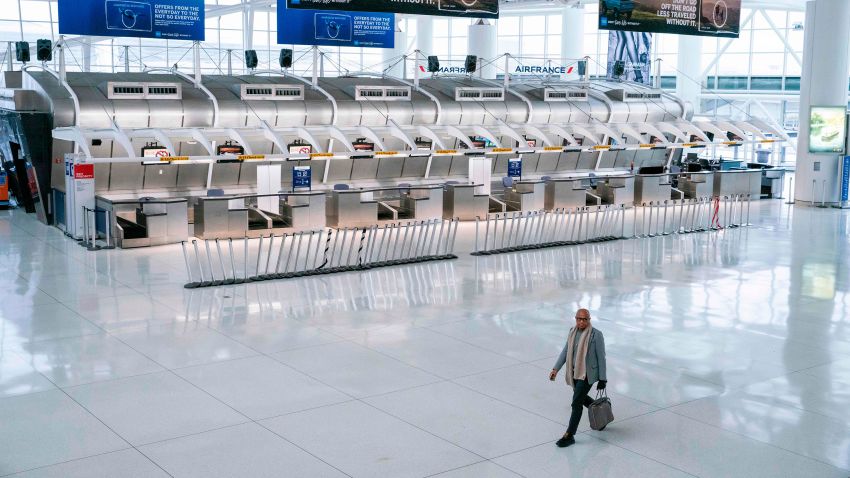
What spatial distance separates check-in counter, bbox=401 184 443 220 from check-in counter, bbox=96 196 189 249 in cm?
597

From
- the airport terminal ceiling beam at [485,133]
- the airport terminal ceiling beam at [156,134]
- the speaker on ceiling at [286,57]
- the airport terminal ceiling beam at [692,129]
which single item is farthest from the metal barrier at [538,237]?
the airport terminal ceiling beam at [692,129]

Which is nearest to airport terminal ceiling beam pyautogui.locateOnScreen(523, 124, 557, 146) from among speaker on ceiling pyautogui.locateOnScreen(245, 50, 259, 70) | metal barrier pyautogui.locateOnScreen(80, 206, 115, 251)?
speaker on ceiling pyautogui.locateOnScreen(245, 50, 259, 70)

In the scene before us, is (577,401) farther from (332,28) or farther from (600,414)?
(332,28)

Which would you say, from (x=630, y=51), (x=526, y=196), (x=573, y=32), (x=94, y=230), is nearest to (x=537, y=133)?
(x=526, y=196)

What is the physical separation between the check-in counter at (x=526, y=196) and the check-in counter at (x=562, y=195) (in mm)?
192

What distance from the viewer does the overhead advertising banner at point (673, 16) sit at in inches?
820

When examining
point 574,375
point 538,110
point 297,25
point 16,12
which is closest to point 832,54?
point 538,110

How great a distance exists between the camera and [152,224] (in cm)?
2005

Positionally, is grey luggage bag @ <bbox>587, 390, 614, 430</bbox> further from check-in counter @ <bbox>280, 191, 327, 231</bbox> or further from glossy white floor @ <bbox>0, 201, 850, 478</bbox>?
check-in counter @ <bbox>280, 191, 327, 231</bbox>

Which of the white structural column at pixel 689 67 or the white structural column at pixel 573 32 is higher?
the white structural column at pixel 573 32

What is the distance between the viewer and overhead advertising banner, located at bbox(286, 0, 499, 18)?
16734 millimetres

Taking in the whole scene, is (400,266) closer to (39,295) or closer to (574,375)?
(39,295)

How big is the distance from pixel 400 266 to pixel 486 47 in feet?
86.3

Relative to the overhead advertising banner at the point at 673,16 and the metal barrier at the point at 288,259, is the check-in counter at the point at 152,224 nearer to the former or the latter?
the metal barrier at the point at 288,259
